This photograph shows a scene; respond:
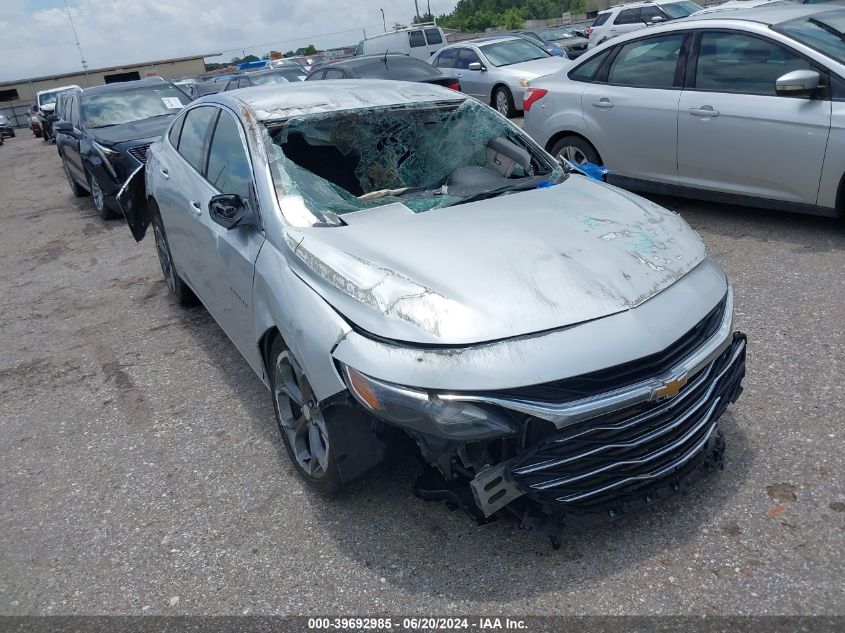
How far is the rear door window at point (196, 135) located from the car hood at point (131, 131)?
5.08m

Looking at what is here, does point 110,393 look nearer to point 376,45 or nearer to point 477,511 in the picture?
point 477,511

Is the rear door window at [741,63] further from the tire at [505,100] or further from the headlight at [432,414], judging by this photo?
the tire at [505,100]

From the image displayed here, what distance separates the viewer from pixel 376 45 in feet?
80.2

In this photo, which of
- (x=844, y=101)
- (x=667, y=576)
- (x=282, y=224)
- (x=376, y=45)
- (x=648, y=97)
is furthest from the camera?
(x=376, y=45)

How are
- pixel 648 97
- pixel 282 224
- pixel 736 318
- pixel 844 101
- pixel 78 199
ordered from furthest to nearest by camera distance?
1. pixel 78 199
2. pixel 648 97
3. pixel 844 101
4. pixel 736 318
5. pixel 282 224

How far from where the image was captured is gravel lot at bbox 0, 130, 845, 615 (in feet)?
8.59

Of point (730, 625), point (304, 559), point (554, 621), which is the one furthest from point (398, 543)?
point (730, 625)

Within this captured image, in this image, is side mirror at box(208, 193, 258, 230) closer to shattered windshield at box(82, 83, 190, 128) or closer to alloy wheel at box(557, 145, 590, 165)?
alloy wheel at box(557, 145, 590, 165)

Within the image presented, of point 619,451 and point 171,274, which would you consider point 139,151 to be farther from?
point 619,451

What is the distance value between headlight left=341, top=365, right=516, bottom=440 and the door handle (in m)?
4.41

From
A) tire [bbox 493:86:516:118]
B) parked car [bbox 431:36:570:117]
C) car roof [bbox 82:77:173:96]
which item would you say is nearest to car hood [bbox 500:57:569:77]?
parked car [bbox 431:36:570:117]

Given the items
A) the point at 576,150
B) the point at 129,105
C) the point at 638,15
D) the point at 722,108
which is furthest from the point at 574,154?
the point at 638,15

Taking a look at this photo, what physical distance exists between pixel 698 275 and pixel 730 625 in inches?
54.3

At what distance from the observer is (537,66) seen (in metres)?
14.3
